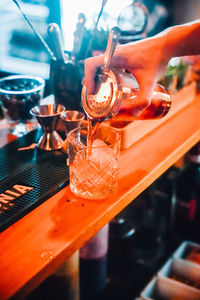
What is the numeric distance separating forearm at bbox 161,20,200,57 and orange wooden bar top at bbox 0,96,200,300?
0.35 m

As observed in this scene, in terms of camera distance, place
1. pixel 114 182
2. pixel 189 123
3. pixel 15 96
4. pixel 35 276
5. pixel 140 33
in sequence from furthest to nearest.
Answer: pixel 140 33 → pixel 189 123 → pixel 15 96 → pixel 114 182 → pixel 35 276

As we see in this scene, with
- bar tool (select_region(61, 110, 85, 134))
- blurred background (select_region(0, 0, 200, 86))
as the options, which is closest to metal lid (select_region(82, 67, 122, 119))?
bar tool (select_region(61, 110, 85, 134))

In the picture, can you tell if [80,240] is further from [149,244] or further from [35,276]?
[149,244]

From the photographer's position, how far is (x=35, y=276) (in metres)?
0.72

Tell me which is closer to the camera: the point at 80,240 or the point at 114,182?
the point at 80,240

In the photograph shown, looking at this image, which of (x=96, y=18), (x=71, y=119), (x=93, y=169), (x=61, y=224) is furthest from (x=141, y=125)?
(x=96, y=18)

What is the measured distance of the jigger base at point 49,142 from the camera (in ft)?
3.94

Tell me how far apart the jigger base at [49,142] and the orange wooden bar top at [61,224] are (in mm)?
224

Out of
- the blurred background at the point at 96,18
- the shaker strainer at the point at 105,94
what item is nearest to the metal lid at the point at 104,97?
the shaker strainer at the point at 105,94

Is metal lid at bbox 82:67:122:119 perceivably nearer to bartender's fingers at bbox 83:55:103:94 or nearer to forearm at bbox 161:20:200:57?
bartender's fingers at bbox 83:55:103:94

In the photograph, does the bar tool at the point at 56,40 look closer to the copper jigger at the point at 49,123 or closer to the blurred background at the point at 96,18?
the blurred background at the point at 96,18

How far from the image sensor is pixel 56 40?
121 centimetres

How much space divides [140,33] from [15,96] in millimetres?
665

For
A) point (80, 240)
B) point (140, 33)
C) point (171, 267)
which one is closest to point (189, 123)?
point (140, 33)
